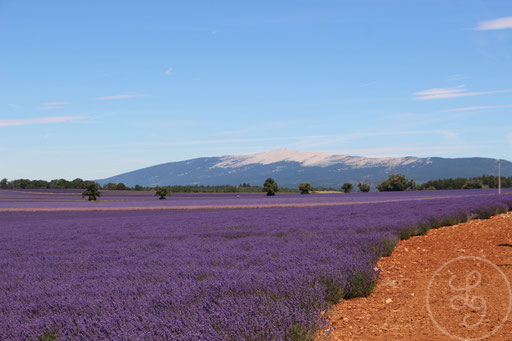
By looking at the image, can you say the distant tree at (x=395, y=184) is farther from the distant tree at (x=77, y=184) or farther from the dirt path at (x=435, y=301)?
the dirt path at (x=435, y=301)

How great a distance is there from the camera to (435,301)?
496 cm

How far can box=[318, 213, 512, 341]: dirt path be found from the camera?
159 inches

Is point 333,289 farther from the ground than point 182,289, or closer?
closer

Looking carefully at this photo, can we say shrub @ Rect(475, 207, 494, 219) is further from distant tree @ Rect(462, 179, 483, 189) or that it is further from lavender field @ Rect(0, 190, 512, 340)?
distant tree @ Rect(462, 179, 483, 189)

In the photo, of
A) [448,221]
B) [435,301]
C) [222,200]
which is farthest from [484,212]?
[222,200]

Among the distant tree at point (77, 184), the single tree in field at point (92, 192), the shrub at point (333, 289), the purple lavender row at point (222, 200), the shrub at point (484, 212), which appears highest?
the distant tree at point (77, 184)

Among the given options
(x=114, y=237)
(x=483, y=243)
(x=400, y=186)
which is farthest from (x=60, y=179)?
(x=483, y=243)

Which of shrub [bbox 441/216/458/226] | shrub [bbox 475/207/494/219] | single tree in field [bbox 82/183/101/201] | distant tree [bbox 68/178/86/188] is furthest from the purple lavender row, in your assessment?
distant tree [bbox 68/178/86/188]

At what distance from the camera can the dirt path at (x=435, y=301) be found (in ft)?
13.3

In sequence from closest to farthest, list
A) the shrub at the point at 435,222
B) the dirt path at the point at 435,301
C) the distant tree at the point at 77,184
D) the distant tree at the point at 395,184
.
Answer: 1. the dirt path at the point at 435,301
2. the shrub at the point at 435,222
3. the distant tree at the point at 395,184
4. the distant tree at the point at 77,184

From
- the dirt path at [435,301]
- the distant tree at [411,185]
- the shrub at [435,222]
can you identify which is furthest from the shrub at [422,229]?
the distant tree at [411,185]

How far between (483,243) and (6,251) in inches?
408

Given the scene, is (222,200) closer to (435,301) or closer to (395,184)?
(395,184)

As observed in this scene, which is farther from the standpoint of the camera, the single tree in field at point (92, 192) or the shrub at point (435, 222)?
the single tree in field at point (92, 192)
